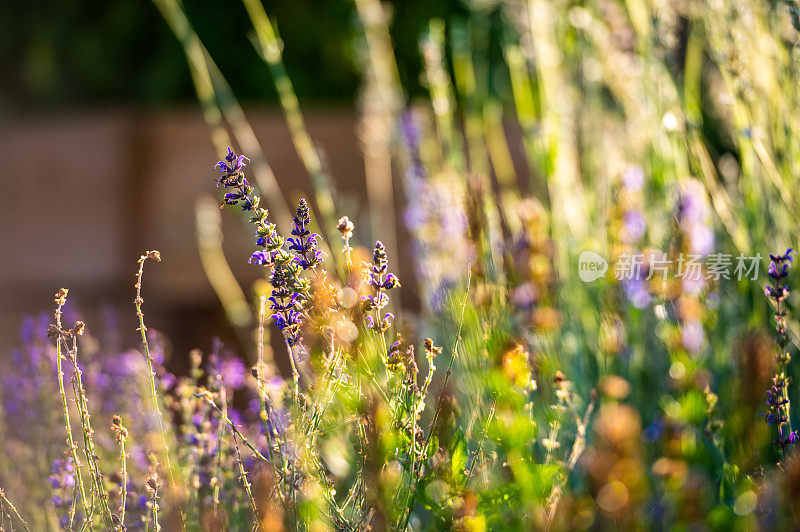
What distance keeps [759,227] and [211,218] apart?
1.10m

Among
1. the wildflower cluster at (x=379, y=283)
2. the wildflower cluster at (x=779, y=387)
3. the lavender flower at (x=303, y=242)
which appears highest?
the lavender flower at (x=303, y=242)

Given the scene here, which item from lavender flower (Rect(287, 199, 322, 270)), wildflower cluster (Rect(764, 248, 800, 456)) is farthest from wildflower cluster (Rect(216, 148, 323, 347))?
wildflower cluster (Rect(764, 248, 800, 456))

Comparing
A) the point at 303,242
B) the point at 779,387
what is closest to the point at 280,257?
the point at 303,242

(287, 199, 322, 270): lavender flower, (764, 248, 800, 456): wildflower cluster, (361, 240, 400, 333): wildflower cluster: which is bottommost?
(764, 248, 800, 456): wildflower cluster

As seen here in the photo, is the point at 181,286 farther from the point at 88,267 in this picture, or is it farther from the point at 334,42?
the point at 334,42

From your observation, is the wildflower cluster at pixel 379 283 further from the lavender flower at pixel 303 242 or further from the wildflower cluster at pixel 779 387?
the wildflower cluster at pixel 779 387

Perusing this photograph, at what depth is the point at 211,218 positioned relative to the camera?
1754 millimetres

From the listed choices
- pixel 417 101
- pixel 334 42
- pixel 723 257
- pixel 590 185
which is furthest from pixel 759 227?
pixel 334 42

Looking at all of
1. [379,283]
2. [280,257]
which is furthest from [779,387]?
[280,257]

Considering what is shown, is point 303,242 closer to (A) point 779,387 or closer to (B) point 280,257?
(B) point 280,257

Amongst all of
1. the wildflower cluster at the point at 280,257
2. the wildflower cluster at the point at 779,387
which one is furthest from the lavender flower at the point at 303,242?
the wildflower cluster at the point at 779,387

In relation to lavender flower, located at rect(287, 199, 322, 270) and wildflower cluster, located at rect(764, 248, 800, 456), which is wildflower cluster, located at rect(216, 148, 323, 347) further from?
wildflower cluster, located at rect(764, 248, 800, 456)

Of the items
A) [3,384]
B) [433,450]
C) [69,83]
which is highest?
[69,83]

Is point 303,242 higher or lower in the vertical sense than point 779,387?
higher
